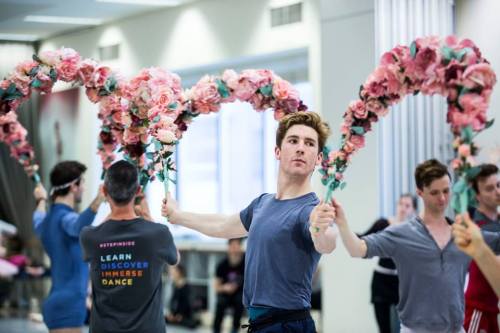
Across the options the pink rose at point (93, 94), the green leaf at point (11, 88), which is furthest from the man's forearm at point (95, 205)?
the green leaf at point (11, 88)

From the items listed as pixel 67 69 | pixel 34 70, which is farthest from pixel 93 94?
pixel 34 70

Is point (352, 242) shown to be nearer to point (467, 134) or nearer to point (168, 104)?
point (168, 104)

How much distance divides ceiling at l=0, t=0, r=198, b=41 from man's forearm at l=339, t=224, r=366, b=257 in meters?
5.92

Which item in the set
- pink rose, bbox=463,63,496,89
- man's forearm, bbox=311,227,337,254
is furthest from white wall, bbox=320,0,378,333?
pink rose, bbox=463,63,496,89

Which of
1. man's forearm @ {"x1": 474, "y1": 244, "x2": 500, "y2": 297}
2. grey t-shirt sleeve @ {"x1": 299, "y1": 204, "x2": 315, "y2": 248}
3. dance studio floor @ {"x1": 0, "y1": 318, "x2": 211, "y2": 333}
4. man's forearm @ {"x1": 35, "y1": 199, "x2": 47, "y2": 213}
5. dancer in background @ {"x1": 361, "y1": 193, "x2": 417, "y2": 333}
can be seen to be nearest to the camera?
man's forearm @ {"x1": 474, "y1": 244, "x2": 500, "y2": 297}

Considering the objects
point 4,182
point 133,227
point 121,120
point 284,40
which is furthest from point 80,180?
point 4,182

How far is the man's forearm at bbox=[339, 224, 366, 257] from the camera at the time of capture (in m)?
4.09

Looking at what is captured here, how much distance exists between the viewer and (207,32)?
34.1ft

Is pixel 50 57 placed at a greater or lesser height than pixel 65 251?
greater

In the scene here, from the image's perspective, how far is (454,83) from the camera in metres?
3.09

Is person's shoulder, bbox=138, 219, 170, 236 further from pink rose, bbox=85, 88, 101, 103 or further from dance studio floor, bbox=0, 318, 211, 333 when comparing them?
dance studio floor, bbox=0, 318, 211, 333

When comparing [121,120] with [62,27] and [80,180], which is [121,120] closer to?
[80,180]

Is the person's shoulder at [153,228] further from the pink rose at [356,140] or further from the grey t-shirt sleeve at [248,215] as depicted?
the pink rose at [356,140]

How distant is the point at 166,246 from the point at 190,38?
6.75 metres
